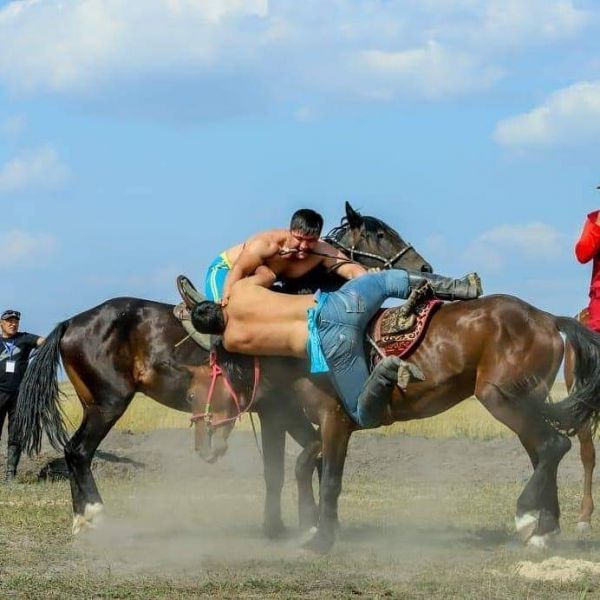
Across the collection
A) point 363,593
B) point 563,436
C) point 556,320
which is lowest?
point 363,593

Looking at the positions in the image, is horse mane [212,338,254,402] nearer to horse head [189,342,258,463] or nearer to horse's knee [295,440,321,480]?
horse head [189,342,258,463]

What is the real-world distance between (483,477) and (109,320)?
249 inches

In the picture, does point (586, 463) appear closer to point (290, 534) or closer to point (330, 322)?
point (290, 534)

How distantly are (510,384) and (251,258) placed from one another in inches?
79.5

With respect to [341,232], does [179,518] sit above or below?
below

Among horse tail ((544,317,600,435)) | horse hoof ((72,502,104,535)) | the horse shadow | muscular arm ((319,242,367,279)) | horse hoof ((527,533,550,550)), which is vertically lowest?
horse hoof ((527,533,550,550))

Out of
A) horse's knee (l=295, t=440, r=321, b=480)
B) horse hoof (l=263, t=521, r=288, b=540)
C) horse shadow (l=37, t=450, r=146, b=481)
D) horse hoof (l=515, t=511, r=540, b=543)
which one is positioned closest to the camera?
horse hoof (l=515, t=511, r=540, b=543)

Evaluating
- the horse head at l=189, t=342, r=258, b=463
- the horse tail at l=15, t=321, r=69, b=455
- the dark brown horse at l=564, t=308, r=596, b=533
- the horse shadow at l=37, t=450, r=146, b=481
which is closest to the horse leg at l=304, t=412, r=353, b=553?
the horse head at l=189, t=342, r=258, b=463

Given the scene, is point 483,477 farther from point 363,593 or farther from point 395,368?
point 363,593

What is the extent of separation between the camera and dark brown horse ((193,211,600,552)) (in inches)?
340

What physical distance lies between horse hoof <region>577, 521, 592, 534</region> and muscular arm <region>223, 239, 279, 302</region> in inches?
129

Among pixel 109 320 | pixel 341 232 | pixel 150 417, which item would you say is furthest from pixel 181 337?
pixel 150 417

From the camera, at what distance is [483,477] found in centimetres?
1535

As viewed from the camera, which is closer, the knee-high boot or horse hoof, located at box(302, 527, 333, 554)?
the knee-high boot
